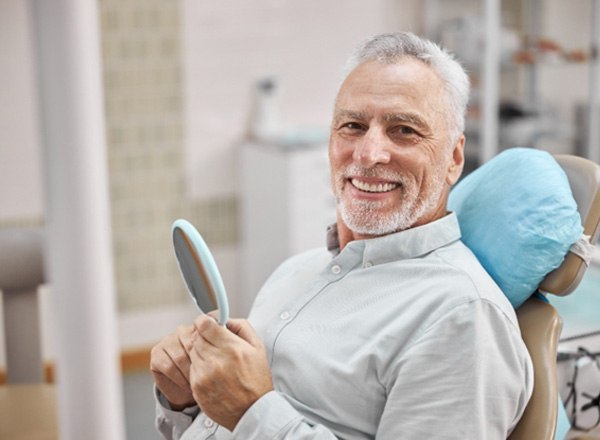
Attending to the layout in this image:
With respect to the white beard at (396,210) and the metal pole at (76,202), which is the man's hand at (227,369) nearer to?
the white beard at (396,210)

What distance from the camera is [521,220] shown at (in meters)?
1.25

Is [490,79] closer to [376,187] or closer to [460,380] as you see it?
[376,187]

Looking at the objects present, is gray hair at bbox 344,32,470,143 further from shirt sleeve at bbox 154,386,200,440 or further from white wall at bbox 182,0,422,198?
white wall at bbox 182,0,422,198

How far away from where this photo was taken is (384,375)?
115 cm

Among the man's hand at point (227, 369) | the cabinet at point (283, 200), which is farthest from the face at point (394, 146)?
A: the cabinet at point (283, 200)

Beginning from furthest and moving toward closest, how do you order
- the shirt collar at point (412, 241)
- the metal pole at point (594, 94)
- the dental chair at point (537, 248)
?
the metal pole at point (594, 94), the shirt collar at point (412, 241), the dental chair at point (537, 248)

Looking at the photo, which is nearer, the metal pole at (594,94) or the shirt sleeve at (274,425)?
the shirt sleeve at (274,425)

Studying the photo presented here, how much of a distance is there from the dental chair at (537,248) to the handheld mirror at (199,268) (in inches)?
20.6

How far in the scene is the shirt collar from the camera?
4.26ft

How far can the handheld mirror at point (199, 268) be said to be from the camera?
0.89m

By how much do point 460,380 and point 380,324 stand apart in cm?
17

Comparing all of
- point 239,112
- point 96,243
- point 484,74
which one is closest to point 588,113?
point 484,74

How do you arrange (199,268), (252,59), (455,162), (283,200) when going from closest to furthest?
(199,268) < (455,162) < (283,200) < (252,59)

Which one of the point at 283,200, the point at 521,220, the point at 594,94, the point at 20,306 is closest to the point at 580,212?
the point at 521,220
